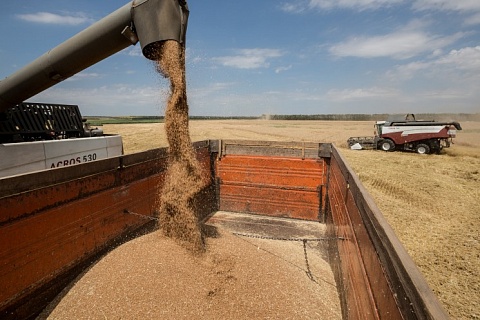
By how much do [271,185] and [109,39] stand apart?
140 inches

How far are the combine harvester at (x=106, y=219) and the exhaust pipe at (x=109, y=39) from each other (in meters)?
0.01

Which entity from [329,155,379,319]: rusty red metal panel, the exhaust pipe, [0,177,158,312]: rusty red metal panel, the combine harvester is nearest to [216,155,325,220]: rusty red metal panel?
the combine harvester

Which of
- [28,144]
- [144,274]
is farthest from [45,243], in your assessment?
[28,144]

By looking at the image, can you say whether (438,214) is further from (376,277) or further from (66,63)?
(66,63)

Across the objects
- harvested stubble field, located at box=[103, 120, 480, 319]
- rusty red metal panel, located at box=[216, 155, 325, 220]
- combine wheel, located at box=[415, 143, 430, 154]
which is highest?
rusty red metal panel, located at box=[216, 155, 325, 220]

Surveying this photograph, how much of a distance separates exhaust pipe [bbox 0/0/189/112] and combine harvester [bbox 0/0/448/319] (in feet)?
0.03

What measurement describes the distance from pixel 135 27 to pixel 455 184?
11.0 metres

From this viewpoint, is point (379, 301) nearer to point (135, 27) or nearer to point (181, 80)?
point (181, 80)

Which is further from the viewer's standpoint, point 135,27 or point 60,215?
point 135,27

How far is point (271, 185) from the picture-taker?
561cm

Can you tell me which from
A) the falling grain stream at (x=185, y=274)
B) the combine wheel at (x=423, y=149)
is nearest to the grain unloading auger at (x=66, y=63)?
the falling grain stream at (x=185, y=274)

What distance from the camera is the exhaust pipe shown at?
301 centimetres

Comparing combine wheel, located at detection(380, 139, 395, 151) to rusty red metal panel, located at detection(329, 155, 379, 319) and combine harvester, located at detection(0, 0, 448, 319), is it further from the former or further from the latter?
rusty red metal panel, located at detection(329, 155, 379, 319)

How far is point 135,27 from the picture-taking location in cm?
309
